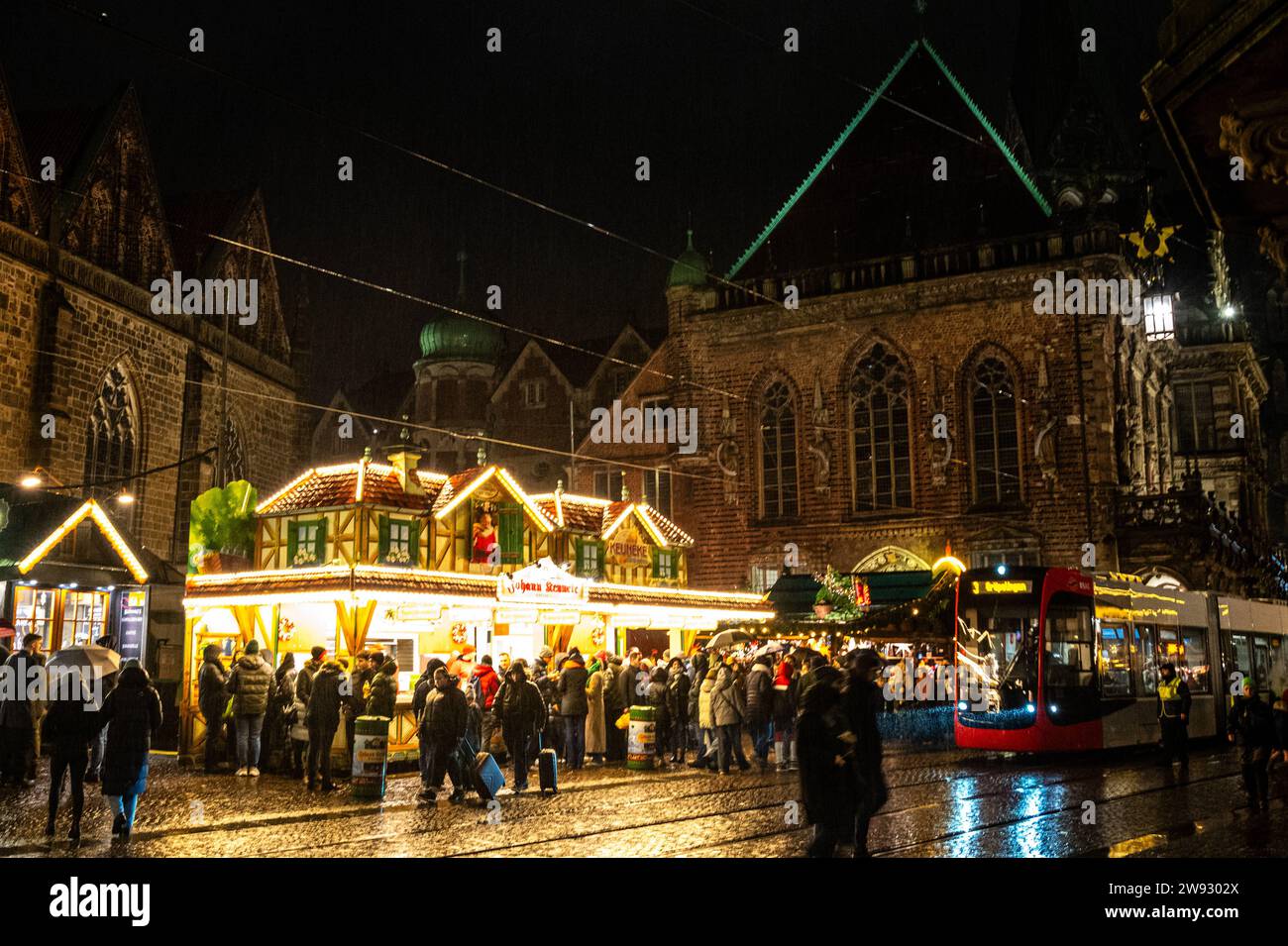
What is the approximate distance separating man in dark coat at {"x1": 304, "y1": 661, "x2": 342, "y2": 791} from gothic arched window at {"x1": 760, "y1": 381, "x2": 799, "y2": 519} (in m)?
23.6

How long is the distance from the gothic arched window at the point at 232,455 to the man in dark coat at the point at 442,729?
24238 millimetres

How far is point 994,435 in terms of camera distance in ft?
116

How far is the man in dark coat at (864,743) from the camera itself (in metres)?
9.70

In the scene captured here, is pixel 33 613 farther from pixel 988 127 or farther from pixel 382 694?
pixel 988 127

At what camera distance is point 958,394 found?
35.8m

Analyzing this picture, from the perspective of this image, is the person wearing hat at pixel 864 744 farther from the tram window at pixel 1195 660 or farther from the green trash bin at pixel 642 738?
the tram window at pixel 1195 660

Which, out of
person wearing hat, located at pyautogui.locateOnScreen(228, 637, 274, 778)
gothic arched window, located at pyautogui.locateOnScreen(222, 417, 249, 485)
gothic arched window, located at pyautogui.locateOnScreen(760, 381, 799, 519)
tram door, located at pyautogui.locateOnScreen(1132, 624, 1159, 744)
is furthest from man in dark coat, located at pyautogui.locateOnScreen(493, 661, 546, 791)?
gothic arched window, located at pyautogui.locateOnScreen(222, 417, 249, 485)

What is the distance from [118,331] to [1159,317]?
3350 cm

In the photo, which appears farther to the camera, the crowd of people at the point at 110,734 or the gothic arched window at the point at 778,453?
the gothic arched window at the point at 778,453

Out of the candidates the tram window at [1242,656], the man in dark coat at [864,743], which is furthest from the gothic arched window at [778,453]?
the man in dark coat at [864,743]

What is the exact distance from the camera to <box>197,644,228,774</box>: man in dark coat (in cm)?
1739

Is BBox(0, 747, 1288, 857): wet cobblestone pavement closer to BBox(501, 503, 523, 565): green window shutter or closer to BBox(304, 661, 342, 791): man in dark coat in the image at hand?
BBox(304, 661, 342, 791): man in dark coat

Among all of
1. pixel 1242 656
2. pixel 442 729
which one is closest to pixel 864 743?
pixel 442 729
